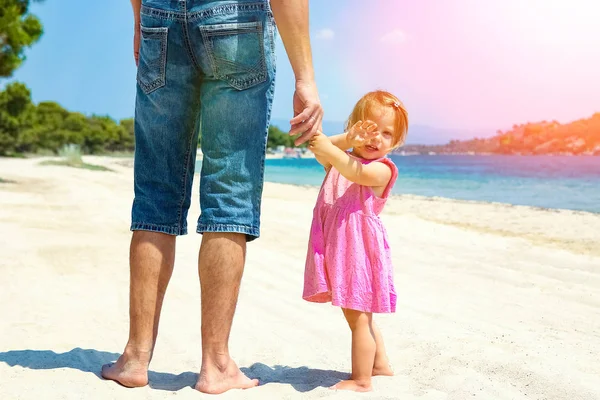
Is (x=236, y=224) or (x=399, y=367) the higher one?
(x=236, y=224)

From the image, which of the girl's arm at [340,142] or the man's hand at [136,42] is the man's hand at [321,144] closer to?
the girl's arm at [340,142]

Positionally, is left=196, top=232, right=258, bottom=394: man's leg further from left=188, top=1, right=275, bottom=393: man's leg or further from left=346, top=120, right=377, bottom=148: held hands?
left=346, top=120, right=377, bottom=148: held hands

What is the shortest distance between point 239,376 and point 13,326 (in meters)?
1.42

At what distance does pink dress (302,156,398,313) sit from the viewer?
2594mm

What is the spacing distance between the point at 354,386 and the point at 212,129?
1118 mm

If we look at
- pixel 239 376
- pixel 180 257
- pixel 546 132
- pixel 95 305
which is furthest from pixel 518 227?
pixel 546 132

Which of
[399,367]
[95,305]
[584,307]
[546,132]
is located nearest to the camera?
[399,367]

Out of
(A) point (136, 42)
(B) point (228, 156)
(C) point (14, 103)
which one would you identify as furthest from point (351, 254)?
(C) point (14, 103)

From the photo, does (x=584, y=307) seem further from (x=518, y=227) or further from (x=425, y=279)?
(x=518, y=227)

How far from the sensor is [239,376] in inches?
101

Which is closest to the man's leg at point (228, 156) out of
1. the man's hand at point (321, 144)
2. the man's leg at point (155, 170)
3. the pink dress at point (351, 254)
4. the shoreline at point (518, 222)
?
the man's leg at point (155, 170)

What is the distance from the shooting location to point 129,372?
8.34 feet

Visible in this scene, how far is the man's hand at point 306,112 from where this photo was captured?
2.46 metres

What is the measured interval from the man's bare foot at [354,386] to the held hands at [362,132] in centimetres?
93
